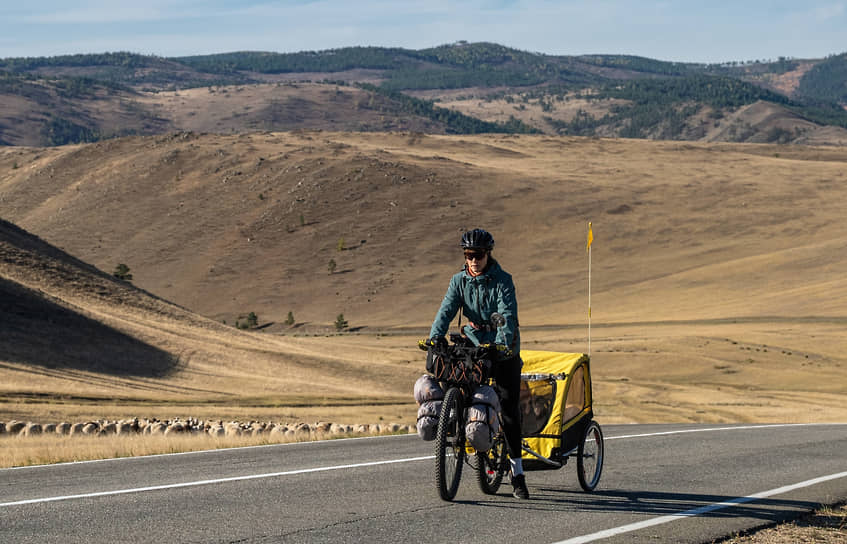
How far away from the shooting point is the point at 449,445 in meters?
8.20

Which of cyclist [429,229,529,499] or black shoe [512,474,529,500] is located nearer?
cyclist [429,229,529,499]

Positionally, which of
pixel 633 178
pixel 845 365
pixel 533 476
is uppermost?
pixel 633 178

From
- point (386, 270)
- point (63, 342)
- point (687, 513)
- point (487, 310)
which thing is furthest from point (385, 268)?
point (687, 513)

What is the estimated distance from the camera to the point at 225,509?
794 cm

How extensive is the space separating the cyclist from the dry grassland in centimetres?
1619

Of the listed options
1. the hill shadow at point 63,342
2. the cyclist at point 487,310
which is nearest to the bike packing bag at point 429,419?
the cyclist at point 487,310

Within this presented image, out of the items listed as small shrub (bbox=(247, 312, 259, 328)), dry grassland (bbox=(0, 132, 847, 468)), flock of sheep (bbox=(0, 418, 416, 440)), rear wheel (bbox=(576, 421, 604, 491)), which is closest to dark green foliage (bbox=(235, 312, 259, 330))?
small shrub (bbox=(247, 312, 259, 328))

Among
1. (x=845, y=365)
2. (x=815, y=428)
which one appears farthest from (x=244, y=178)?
(x=815, y=428)

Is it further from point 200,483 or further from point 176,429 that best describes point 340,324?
point 200,483

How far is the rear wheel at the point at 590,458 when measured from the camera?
30.6ft

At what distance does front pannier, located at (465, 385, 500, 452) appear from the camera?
802 cm

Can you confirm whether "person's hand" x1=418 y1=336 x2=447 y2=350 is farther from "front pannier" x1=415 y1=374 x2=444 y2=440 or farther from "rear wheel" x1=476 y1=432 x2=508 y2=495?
"rear wheel" x1=476 y1=432 x2=508 y2=495

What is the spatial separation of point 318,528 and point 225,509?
0.99 meters

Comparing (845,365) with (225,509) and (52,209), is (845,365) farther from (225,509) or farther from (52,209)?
(52,209)
